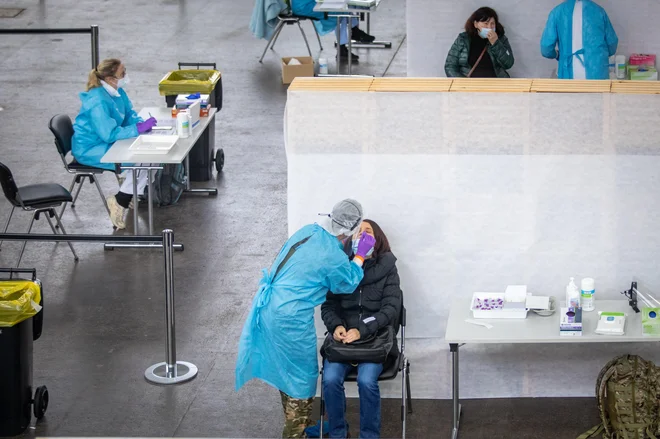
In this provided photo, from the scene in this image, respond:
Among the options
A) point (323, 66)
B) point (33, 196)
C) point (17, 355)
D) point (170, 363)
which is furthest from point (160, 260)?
point (323, 66)

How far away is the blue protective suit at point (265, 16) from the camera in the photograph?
1456 cm

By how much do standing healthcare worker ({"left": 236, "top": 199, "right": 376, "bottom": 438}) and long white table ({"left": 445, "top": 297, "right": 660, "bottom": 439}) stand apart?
A: 0.62 meters

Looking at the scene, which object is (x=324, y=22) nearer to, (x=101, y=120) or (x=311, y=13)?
(x=311, y=13)

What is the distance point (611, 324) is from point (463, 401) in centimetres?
112

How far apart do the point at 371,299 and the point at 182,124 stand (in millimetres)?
3498

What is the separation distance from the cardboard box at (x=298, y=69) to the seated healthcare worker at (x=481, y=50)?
4.82 m

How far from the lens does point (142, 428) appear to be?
6629 millimetres

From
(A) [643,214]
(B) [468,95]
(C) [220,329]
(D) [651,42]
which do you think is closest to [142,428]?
(C) [220,329]

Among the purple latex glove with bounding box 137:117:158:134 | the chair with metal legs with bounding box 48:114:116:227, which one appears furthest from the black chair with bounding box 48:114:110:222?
the purple latex glove with bounding box 137:117:158:134

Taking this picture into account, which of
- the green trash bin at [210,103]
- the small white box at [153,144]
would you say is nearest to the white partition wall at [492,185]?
the small white box at [153,144]

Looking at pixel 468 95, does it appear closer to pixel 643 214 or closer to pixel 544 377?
pixel 643 214

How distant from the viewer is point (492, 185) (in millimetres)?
6672

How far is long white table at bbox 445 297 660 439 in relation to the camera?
20.3 ft

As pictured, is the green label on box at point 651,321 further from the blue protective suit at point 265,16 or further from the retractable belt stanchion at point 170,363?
the blue protective suit at point 265,16
